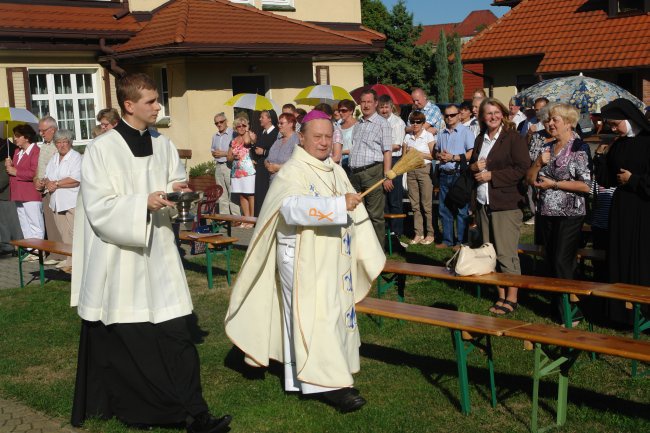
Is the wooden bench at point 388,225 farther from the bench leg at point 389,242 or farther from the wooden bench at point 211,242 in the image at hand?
the wooden bench at point 211,242

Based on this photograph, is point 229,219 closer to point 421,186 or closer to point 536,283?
point 421,186

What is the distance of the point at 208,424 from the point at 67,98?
642 inches

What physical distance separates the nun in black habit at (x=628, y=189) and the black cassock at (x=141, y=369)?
4.05m

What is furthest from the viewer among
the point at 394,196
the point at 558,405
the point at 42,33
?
the point at 42,33

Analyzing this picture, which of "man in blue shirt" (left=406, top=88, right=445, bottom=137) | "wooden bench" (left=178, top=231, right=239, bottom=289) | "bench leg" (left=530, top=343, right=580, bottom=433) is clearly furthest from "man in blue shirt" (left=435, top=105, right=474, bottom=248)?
"bench leg" (left=530, top=343, right=580, bottom=433)

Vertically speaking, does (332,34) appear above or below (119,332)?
above

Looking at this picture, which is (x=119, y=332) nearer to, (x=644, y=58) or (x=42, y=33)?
(x=42, y=33)

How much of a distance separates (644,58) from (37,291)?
→ 17.7m

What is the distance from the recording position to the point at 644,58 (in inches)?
912

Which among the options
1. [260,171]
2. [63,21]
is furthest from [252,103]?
[63,21]

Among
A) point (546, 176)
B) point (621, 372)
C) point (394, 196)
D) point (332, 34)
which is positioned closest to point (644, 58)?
point (332, 34)

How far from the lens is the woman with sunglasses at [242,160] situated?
47.5ft

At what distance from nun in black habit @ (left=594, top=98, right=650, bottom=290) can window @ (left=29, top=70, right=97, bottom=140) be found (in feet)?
49.8

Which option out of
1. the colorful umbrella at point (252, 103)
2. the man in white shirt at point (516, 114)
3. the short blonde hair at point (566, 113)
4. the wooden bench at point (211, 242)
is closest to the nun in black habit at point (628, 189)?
the short blonde hair at point (566, 113)
